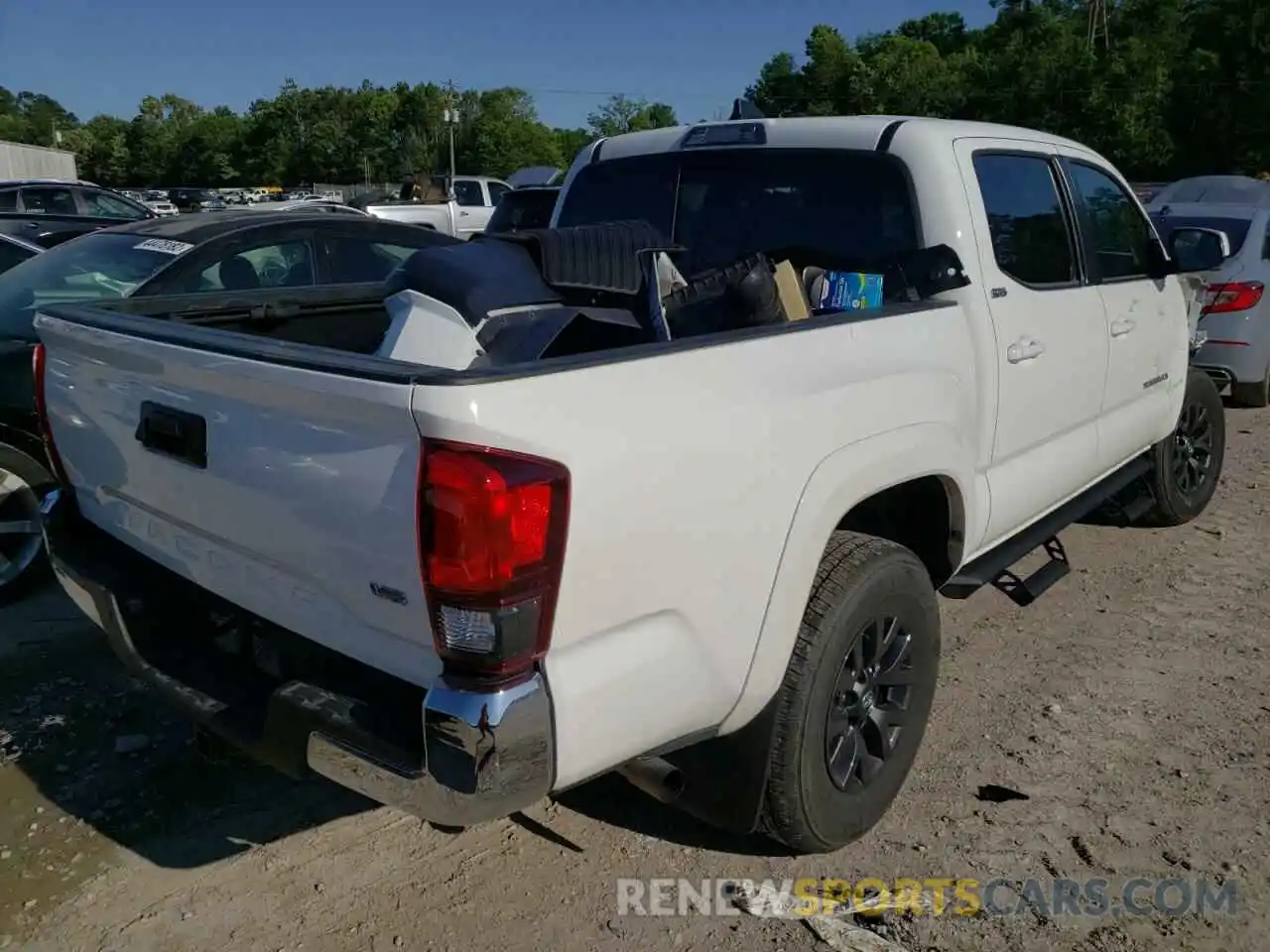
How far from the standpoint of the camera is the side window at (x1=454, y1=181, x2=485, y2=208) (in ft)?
76.0

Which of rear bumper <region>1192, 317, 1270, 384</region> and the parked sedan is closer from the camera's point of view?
the parked sedan

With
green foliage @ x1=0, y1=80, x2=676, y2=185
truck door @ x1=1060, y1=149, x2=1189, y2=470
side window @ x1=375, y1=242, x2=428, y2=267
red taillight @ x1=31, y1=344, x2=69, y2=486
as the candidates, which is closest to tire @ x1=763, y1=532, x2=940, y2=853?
truck door @ x1=1060, y1=149, x2=1189, y2=470

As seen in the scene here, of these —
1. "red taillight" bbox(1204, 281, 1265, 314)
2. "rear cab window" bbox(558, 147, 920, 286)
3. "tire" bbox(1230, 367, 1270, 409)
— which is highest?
"rear cab window" bbox(558, 147, 920, 286)

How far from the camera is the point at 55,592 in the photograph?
4973 mm

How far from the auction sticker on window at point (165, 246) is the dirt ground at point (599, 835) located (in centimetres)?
252

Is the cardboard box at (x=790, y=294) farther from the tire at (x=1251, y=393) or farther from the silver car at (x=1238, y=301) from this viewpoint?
the tire at (x=1251, y=393)

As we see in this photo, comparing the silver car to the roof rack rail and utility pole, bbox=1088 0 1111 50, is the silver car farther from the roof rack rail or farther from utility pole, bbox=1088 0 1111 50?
utility pole, bbox=1088 0 1111 50

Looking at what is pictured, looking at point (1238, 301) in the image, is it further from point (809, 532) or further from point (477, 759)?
point (477, 759)

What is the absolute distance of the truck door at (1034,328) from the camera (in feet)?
11.6

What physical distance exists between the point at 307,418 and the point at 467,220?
20717 millimetres

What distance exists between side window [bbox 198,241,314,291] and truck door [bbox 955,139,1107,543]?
3898 millimetres

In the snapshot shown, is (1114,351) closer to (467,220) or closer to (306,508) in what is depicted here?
(306,508)

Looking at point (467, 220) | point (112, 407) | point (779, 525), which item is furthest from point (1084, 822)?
point (467, 220)

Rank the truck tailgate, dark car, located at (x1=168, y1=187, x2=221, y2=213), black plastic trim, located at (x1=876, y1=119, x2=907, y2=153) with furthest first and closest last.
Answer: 1. dark car, located at (x1=168, y1=187, x2=221, y2=213)
2. black plastic trim, located at (x1=876, y1=119, x2=907, y2=153)
3. the truck tailgate
